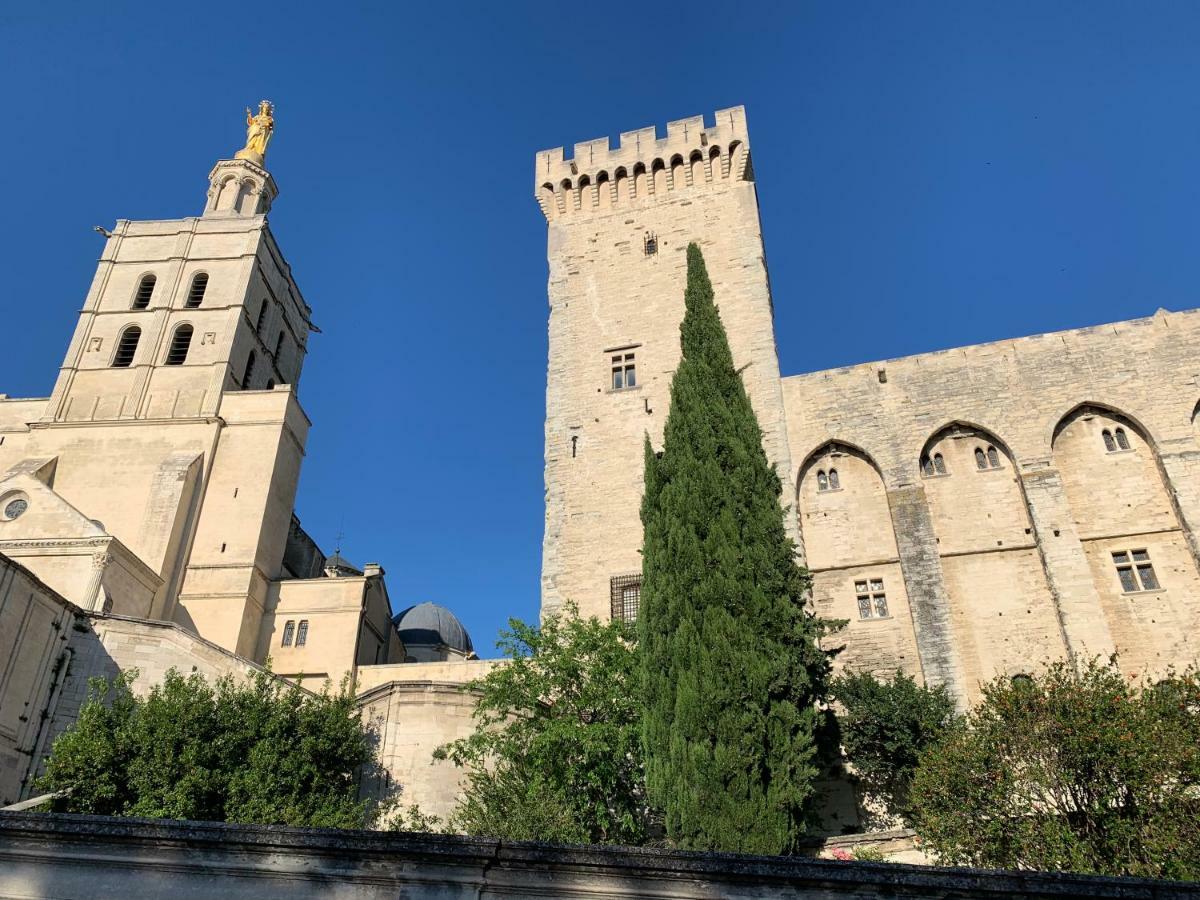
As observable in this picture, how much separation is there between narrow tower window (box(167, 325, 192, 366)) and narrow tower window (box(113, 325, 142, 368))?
1333 millimetres

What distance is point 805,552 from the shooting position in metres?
24.6

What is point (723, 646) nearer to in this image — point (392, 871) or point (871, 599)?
point (871, 599)

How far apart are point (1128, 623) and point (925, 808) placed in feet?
36.0

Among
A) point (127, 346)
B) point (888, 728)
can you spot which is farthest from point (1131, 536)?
point (127, 346)

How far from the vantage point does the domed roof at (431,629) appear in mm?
40844

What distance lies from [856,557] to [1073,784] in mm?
11057

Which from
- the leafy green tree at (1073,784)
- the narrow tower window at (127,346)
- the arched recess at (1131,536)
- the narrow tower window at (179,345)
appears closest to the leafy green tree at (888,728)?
the leafy green tree at (1073,784)

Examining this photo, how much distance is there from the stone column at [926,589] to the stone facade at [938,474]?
0.16 ft

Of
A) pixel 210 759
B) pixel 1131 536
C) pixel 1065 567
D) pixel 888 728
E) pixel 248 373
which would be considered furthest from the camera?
pixel 248 373

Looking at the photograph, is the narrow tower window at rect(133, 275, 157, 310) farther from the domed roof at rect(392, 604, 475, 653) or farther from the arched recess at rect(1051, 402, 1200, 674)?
the arched recess at rect(1051, 402, 1200, 674)

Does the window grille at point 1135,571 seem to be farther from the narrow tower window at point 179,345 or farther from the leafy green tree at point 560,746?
the narrow tower window at point 179,345

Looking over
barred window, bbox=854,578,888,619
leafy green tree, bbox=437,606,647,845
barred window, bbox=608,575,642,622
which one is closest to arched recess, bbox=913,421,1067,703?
barred window, bbox=854,578,888,619

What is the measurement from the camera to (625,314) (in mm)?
28125

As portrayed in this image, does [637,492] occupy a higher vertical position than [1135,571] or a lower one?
higher
